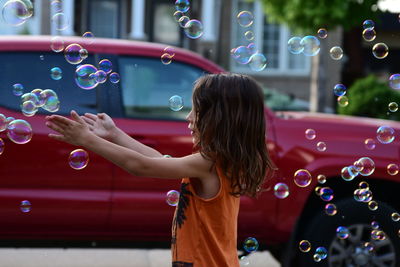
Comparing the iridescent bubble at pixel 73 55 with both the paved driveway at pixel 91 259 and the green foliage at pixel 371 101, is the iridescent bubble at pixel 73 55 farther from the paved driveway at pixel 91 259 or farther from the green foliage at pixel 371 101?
the green foliage at pixel 371 101

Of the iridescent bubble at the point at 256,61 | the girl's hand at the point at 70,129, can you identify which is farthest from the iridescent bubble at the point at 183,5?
the girl's hand at the point at 70,129

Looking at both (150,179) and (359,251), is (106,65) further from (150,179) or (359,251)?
(359,251)

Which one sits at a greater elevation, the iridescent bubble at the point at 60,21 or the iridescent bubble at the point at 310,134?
the iridescent bubble at the point at 60,21

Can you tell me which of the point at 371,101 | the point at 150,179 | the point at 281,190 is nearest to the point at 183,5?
the point at 150,179

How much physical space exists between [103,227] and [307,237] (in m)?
1.33

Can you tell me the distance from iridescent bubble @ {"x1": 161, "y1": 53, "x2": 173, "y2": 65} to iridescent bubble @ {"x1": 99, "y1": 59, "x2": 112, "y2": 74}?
360mm

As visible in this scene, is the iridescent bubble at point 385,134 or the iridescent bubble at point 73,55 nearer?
the iridescent bubble at point 73,55

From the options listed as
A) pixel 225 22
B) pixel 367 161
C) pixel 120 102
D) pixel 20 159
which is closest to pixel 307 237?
pixel 367 161

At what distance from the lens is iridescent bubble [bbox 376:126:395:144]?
438 cm

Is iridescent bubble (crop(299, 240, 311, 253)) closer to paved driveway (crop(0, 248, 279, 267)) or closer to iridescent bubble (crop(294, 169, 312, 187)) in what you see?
iridescent bubble (crop(294, 169, 312, 187))

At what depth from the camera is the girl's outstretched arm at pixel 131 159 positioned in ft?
7.88

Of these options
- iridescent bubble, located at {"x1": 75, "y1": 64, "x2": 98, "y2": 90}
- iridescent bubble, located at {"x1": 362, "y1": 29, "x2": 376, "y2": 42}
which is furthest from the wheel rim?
iridescent bubble, located at {"x1": 75, "y1": 64, "x2": 98, "y2": 90}

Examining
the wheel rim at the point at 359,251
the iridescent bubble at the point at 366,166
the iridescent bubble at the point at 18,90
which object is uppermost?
the iridescent bubble at the point at 18,90

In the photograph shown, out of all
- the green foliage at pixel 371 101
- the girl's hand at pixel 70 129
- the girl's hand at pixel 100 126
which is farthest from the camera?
the green foliage at pixel 371 101
